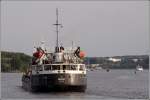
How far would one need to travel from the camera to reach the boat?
60200 mm

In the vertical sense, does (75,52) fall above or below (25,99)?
above

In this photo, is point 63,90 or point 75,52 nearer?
point 63,90

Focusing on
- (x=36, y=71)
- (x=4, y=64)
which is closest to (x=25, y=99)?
(x=36, y=71)

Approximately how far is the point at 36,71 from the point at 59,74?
14.4ft

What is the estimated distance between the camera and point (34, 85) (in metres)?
64.0

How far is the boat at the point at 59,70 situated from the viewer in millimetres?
60200

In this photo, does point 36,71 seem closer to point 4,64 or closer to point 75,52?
point 75,52

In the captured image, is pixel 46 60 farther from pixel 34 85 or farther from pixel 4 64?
pixel 4 64

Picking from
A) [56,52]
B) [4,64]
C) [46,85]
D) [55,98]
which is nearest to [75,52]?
[56,52]

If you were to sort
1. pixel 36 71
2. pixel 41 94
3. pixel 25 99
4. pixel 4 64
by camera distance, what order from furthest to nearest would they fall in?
pixel 4 64
pixel 36 71
pixel 41 94
pixel 25 99

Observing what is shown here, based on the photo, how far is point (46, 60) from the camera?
64.0 metres

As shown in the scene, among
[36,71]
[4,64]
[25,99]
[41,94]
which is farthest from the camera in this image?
[4,64]

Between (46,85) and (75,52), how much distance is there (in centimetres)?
621

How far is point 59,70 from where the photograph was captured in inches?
2384
